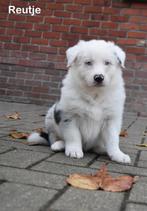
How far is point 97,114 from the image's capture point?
3619 mm

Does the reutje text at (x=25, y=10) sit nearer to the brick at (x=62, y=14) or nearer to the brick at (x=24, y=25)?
the brick at (x=24, y=25)

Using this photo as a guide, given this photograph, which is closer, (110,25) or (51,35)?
(110,25)

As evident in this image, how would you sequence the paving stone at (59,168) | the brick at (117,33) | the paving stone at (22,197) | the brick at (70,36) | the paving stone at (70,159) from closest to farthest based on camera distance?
1. the paving stone at (22,197)
2. the paving stone at (59,168)
3. the paving stone at (70,159)
4. the brick at (117,33)
5. the brick at (70,36)

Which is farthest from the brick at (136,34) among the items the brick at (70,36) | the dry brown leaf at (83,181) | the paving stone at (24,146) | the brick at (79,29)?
the dry brown leaf at (83,181)

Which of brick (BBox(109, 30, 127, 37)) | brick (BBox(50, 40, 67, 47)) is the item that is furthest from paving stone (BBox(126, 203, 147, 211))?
brick (BBox(50, 40, 67, 47))

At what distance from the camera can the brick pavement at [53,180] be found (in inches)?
86.0

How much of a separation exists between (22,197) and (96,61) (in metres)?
1.60

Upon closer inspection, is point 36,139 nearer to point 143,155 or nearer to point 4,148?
point 4,148

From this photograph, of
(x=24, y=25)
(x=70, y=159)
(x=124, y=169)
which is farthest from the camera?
(x=24, y=25)

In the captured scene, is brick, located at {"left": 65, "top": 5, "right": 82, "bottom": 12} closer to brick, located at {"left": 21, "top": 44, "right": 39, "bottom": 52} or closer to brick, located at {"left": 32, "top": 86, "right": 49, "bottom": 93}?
brick, located at {"left": 21, "top": 44, "right": 39, "bottom": 52}

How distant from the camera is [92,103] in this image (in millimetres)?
3670

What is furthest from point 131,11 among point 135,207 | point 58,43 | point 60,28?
point 135,207

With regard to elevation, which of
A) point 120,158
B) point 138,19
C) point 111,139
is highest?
point 138,19

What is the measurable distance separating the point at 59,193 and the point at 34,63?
6223mm
